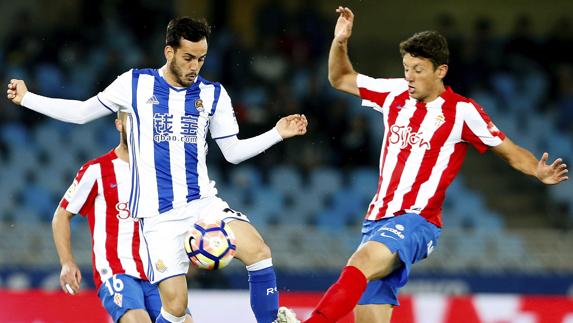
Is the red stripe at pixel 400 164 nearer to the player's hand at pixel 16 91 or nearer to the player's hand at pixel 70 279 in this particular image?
the player's hand at pixel 70 279

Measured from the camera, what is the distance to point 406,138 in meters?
6.79

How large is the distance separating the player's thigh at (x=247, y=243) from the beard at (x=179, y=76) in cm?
84

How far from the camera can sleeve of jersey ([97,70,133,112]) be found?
659cm

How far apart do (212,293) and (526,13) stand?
8689mm

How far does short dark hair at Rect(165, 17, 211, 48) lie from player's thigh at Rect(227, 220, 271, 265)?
1060 mm

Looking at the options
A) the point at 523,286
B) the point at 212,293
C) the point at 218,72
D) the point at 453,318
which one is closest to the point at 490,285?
the point at 523,286

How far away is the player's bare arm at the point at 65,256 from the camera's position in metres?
6.96

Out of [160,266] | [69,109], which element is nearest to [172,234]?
[160,266]

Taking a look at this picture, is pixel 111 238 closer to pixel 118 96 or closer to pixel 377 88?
pixel 118 96

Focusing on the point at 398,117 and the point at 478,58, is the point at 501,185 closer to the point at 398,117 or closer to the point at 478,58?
the point at 478,58

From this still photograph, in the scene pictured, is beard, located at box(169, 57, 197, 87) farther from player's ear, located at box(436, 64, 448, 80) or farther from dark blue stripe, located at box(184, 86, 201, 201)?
player's ear, located at box(436, 64, 448, 80)

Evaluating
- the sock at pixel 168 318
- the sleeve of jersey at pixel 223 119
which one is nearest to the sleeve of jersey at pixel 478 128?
the sleeve of jersey at pixel 223 119

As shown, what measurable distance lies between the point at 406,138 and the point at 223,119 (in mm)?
1082

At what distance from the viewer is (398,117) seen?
6.85 m
